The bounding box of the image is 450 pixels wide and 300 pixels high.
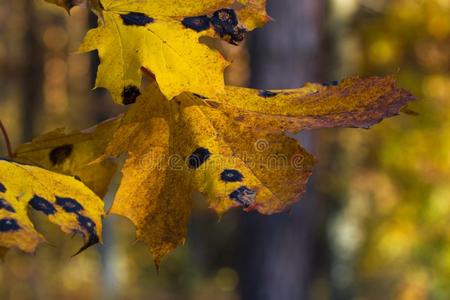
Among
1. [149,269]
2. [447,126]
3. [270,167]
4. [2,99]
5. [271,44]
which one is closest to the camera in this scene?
[270,167]

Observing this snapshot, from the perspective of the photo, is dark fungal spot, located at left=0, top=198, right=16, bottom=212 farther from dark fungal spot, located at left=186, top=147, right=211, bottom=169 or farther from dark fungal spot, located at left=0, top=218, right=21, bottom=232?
dark fungal spot, located at left=186, top=147, right=211, bottom=169

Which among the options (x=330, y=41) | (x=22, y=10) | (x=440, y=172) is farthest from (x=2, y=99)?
(x=440, y=172)

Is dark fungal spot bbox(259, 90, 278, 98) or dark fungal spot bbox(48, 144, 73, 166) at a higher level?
dark fungal spot bbox(259, 90, 278, 98)

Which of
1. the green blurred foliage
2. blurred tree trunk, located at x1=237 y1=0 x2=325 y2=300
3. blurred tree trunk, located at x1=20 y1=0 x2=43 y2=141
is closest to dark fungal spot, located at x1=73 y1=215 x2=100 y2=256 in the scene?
blurred tree trunk, located at x1=237 y1=0 x2=325 y2=300

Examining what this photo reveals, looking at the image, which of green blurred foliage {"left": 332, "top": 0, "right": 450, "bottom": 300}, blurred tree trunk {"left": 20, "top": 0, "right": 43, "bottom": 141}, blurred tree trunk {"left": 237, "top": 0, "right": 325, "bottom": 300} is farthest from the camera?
blurred tree trunk {"left": 20, "top": 0, "right": 43, "bottom": 141}

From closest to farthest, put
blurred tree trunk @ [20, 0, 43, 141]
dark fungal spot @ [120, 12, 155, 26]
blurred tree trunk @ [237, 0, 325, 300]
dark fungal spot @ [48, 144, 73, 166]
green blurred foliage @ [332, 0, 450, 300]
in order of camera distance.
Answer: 1. dark fungal spot @ [120, 12, 155, 26]
2. dark fungal spot @ [48, 144, 73, 166]
3. blurred tree trunk @ [237, 0, 325, 300]
4. green blurred foliage @ [332, 0, 450, 300]
5. blurred tree trunk @ [20, 0, 43, 141]

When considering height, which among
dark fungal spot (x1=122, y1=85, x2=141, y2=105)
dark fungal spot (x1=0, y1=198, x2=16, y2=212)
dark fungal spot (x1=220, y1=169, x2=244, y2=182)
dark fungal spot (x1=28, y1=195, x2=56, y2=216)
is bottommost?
dark fungal spot (x1=28, y1=195, x2=56, y2=216)

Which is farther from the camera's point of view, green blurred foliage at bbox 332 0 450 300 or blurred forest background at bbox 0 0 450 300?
green blurred foliage at bbox 332 0 450 300

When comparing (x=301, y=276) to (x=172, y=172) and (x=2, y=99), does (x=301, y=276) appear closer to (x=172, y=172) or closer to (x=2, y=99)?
(x=172, y=172)
